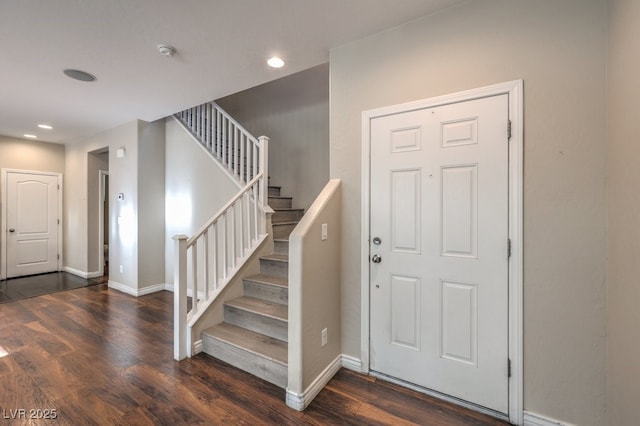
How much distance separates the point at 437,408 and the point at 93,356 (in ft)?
9.22

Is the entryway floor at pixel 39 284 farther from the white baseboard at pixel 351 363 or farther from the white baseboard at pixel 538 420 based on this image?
the white baseboard at pixel 538 420

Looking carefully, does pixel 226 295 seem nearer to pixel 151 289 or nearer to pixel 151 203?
pixel 151 289

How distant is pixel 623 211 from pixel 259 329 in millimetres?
2518

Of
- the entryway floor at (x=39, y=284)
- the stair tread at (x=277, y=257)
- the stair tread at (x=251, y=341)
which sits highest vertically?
the stair tread at (x=277, y=257)

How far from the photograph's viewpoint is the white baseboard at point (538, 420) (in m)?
1.64

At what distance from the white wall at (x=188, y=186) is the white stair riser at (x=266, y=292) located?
143cm

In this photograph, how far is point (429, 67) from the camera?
2014mm

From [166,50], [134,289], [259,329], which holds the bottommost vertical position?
[134,289]

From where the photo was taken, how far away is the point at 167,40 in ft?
7.49

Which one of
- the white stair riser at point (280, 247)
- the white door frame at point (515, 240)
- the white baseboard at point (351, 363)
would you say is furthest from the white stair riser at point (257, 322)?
the white door frame at point (515, 240)

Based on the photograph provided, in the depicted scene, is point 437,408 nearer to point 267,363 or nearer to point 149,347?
point 267,363

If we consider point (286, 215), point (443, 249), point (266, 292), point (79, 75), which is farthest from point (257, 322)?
point (79, 75)

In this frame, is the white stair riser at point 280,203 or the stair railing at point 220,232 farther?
the white stair riser at point 280,203

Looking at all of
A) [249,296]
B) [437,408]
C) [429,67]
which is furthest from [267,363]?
[429,67]
